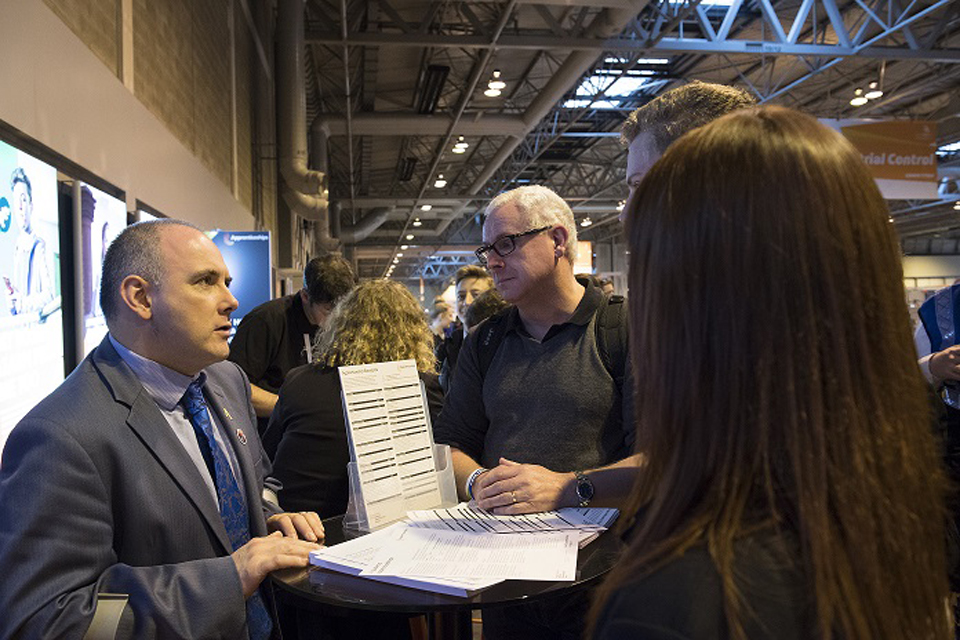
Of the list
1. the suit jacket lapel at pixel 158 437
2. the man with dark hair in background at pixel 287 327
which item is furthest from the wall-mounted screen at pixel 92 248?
the suit jacket lapel at pixel 158 437

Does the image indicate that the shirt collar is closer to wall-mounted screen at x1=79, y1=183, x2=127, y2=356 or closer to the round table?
the round table

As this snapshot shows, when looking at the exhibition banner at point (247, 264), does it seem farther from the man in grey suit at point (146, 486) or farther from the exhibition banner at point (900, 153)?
the exhibition banner at point (900, 153)

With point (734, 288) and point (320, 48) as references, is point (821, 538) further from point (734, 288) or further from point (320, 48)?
point (320, 48)

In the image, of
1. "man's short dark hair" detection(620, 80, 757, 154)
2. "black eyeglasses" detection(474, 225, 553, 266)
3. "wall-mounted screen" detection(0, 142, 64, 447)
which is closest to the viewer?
"man's short dark hair" detection(620, 80, 757, 154)

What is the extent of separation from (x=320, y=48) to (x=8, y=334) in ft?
32.3

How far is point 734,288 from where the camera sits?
28.0 inches

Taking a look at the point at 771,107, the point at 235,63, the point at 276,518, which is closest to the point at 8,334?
the point at 276,518

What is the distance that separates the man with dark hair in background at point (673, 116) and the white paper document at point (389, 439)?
731 millimetres

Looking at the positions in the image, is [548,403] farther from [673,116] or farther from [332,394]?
[332,394]

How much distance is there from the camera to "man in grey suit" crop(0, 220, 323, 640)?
1.31 meters

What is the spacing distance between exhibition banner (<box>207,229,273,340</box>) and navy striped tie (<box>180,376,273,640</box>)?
188 inches

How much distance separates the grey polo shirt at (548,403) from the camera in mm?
1962

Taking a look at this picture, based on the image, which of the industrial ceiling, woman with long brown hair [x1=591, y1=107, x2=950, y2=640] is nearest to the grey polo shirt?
woman with long brown hair [x1=591, y1=107, x2=950, y2=640]

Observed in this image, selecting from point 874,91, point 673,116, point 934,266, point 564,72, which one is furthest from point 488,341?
point 934,266
